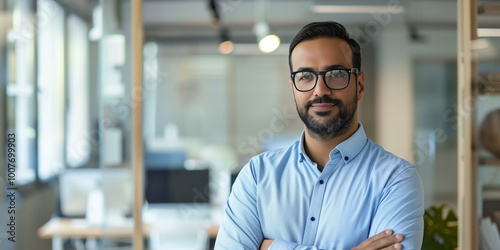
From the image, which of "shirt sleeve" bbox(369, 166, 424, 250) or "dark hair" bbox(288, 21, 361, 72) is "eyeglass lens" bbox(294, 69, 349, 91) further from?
"shirt sleeve" bbox(369, 166, 424, 250)

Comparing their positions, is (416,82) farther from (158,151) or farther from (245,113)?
(158,151)

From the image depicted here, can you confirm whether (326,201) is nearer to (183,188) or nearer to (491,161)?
(491,161)

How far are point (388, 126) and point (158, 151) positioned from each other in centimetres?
275

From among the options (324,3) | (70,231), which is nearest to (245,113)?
(324,3)

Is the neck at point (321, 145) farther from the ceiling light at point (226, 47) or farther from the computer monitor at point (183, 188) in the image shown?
the ceiling light at point (226, 47)

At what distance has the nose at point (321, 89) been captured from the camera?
55.3 inches

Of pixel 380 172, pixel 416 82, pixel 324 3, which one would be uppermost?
pixel 324 3

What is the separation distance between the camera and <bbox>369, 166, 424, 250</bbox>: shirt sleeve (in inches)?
56.2

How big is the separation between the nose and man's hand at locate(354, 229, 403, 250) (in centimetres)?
41

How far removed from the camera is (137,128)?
2588 millimetres

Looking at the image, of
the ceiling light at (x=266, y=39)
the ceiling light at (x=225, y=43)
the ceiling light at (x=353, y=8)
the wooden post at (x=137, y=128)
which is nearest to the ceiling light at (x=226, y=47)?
the ceiling light at (x=225, y=43)

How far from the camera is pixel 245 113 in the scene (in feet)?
20.6

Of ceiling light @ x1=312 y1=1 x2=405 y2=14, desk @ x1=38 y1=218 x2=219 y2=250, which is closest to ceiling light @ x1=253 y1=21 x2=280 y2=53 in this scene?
ceiling light @ x1=312 y1=1 x2=405 y2=14

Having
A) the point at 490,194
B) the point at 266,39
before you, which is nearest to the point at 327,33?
the point at 490,194
